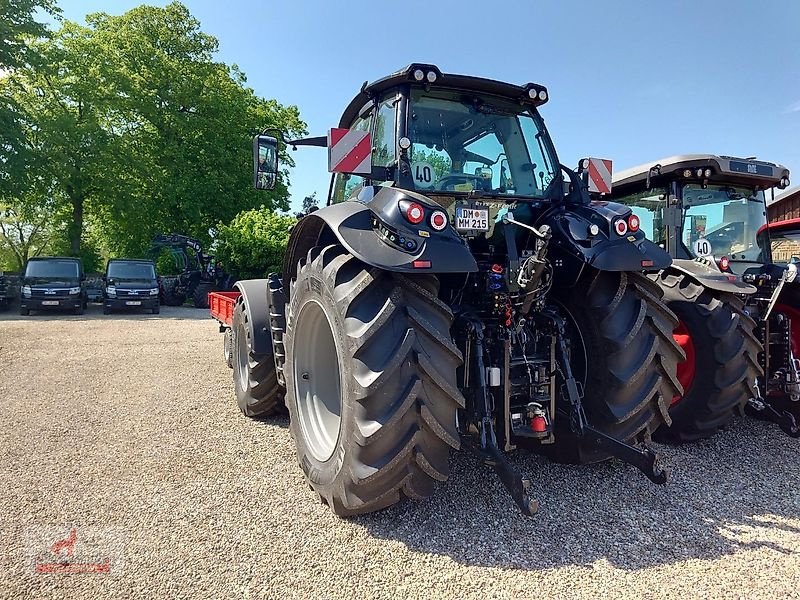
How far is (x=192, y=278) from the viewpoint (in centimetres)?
2005

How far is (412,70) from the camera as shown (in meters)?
3.20

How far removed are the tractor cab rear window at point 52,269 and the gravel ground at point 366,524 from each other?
A: 1314 centimetres

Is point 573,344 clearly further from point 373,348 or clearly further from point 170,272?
point 170,272

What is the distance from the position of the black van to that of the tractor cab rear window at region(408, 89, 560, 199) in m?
15.1

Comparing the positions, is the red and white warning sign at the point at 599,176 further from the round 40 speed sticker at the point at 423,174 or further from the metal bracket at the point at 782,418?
the metal bracket at the point at 782,418

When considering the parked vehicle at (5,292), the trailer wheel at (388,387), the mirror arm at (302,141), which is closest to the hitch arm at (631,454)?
the trailer wheel at (388,387)

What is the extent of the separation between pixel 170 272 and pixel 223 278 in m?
4.20

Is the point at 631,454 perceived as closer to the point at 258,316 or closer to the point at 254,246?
the point at 258,316

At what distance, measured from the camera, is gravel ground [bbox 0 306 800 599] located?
7.69ft

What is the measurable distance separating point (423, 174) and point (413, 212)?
781mm

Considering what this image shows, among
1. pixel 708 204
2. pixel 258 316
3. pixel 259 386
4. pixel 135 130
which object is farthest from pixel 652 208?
pixel 135 130

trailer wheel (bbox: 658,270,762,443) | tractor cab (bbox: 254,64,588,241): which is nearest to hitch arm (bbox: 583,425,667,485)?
tractor cab (bbox: 254,64,588,241)

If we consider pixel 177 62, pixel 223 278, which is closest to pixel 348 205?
pixel 223 278

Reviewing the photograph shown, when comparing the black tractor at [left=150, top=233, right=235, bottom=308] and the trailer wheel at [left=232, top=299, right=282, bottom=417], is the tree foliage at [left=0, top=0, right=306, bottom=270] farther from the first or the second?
the trailer wheel at [left=232, top=299, right=282, bottom=417]
